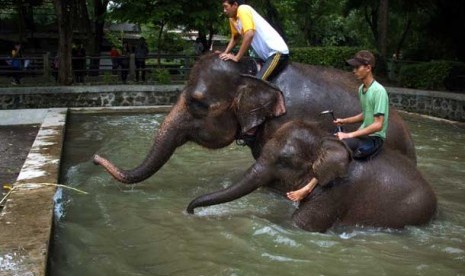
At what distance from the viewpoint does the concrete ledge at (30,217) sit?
169 inches

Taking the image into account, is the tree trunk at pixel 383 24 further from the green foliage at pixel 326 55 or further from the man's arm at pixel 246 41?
the man's arm at pixel 246 41

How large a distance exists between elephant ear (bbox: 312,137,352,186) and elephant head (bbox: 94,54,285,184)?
3.02 feet

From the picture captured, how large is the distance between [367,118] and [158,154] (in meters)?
2.31

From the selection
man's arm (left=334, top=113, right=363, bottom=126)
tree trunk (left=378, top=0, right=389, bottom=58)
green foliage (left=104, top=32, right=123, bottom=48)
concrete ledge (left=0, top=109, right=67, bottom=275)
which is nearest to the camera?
concrete ledge (left=0, top=109, right=67, bottom=275)

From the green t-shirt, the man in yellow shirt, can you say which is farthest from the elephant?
the green t-shirt

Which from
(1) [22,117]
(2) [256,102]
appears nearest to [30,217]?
(2) [256,102]

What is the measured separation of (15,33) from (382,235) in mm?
30856

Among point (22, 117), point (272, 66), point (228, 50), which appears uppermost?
point (228, 50)

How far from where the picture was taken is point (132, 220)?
625 cm

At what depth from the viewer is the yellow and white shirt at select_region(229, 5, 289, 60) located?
6562 mm

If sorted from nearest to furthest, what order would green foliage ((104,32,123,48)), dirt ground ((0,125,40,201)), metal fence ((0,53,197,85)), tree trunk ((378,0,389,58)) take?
dirt ground ((0,125,40,201)) → metal fence ((0,53,197,85)) → tree trunk ((378,0,389,58)) → green foliage ((104,32,123,48))

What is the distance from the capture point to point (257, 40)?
22.3ft

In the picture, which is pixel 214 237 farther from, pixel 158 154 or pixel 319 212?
pixel 158 154

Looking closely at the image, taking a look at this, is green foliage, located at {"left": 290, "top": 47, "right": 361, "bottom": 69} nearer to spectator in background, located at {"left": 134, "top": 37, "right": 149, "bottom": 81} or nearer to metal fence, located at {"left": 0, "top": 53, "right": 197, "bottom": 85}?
metal fence, located at {"left": 0, "top": 53, "right": 197, "bottom": 85}
